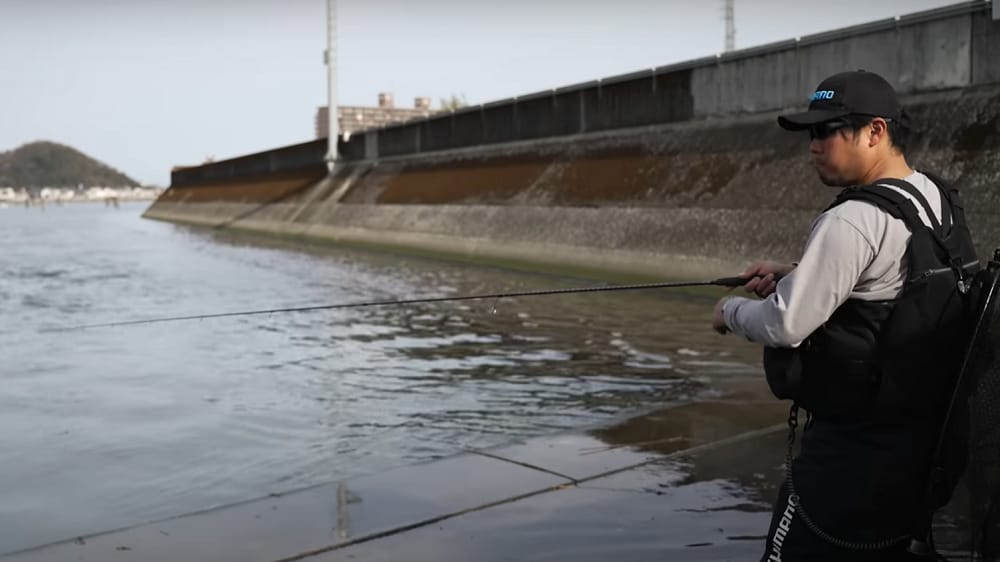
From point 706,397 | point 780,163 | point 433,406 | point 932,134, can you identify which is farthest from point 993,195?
point 433,406

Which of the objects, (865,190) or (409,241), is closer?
(865,190)

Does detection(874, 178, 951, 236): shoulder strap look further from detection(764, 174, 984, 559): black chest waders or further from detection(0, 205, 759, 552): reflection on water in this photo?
detection(0, 205, 759, 552): reflection on water

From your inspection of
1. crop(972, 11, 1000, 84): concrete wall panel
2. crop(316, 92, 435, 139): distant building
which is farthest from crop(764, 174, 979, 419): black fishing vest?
crop(316, 92, 435, 139): distant building

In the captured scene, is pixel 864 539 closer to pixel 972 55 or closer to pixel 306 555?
pixel 306 555

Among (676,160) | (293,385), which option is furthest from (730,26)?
(293,385)

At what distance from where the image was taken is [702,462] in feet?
16.0

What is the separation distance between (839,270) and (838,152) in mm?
366

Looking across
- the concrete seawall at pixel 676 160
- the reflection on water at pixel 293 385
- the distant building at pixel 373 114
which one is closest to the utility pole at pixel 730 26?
the concrete seawall at pixel 676 160

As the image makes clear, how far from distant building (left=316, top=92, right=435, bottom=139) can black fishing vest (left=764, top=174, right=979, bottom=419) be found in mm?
67664

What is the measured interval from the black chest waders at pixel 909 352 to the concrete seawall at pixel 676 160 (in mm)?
8836

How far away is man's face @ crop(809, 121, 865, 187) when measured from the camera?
251cm

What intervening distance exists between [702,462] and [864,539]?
244cm

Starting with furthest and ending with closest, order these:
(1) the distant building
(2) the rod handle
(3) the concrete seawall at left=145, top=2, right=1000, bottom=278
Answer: (1) the distant building
(3) the concrete seawall at left=145, top=2, right=1000, bottom=278
(2) the rod handle

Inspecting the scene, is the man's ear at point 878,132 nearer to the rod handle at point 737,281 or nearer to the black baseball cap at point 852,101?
the black baseball cap at point 852,101
